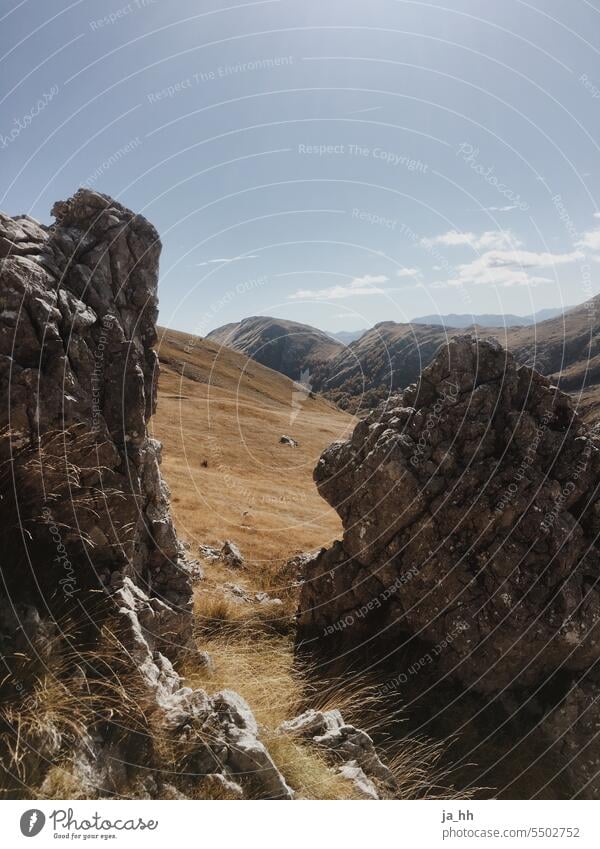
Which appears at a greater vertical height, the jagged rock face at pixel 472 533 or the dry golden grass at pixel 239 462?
the jagged rock face at pixel 472 533

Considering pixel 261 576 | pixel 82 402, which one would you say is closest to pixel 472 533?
pixel 82 402

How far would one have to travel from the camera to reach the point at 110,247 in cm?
961

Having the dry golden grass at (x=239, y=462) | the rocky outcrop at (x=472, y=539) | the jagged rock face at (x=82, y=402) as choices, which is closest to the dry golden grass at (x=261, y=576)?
the dry golden grass at (x=239, y=462)

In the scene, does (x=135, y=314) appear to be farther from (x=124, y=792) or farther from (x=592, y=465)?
(x=592, y=465)

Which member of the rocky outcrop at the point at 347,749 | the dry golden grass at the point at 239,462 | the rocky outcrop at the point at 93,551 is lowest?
the dry golden grass at the point at 239,462

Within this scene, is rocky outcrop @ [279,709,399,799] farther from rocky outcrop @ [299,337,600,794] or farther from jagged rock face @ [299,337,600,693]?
jagged rock face @ [299,337,600,693]

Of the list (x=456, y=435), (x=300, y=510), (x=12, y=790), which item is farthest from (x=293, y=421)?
(x=12, y=790)

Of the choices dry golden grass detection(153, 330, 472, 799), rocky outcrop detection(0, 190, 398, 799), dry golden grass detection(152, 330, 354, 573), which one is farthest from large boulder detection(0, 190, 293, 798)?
dry golden grass detection(152, 330, 354, 573)

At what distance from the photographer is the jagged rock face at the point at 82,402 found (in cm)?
673

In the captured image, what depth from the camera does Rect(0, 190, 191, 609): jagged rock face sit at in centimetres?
673

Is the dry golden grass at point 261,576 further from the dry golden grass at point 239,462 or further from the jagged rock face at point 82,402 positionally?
the jagged rock face at point 82,402

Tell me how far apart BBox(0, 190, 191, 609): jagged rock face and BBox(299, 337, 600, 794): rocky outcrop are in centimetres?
453

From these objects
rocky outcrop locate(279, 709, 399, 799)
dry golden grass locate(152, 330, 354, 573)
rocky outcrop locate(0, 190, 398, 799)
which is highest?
rocky outcrop locate(0, 190, 398, 799)

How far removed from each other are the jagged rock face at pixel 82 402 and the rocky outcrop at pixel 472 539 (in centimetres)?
453
